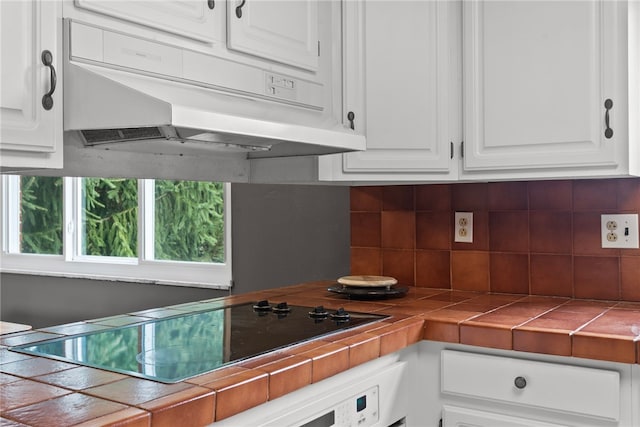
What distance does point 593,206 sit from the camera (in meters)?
2.24

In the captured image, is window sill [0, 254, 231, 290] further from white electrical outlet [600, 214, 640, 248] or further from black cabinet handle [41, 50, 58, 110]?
black cabinet handle [41, 50, 58, 110]

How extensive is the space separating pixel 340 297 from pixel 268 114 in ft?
2.66

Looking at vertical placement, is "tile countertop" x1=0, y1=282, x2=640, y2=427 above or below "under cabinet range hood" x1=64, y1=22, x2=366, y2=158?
below

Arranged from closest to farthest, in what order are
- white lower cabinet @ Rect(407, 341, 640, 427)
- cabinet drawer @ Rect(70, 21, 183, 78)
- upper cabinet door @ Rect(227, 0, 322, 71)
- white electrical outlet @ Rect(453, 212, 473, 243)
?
cabinet drawer @ Rect(70, 21, 183, 78) < white lower cabinet @ Rect(407, 341, 640, 427) < upper cabinet door @ Rect(227, 0, 322, 71) < white electrical outlet @ Rect(453, 212, 473, 243)

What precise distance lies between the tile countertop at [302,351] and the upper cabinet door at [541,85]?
469mm

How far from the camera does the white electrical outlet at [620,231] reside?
2176 millimetres

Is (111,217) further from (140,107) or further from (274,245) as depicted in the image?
(140,107)

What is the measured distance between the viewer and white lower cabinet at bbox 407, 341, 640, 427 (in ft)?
5.39

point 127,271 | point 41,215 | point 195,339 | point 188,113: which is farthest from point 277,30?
point 41,215

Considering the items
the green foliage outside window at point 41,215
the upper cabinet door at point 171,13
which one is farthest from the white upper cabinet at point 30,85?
the green foliage outside window at point 41,215

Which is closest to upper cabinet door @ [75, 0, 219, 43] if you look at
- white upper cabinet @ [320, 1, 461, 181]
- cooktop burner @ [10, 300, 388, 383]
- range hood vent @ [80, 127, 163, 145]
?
range hood vent @ [80, 127, 163, 145]

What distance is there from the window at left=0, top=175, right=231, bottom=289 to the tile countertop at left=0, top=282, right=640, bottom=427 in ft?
3.98

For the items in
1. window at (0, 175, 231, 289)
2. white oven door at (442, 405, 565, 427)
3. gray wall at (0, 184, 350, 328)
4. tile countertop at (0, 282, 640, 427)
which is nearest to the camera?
tile countertop at (0, 282, 640, 427)

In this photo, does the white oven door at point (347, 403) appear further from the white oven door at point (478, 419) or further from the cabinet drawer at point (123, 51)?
the cabinet drawer at point (123, 51)
